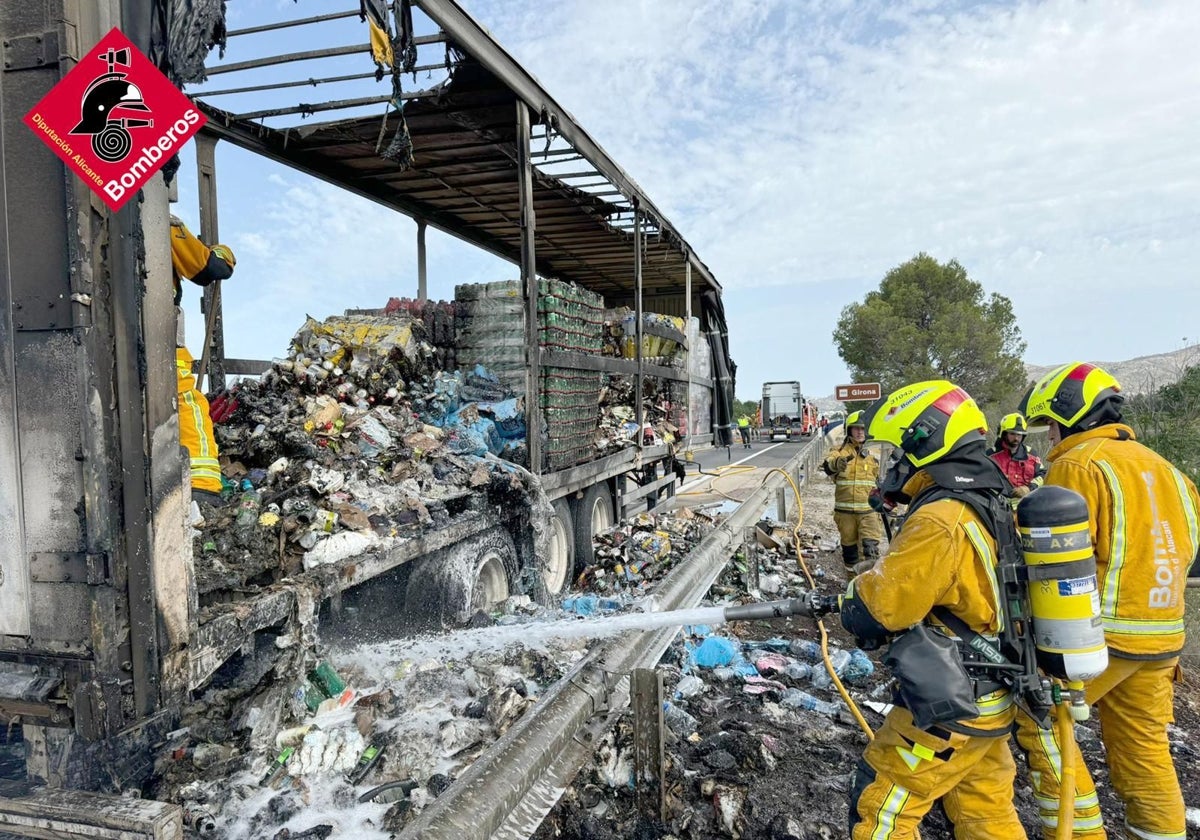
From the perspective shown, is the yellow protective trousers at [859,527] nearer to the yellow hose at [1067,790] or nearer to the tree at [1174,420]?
the yellow hose at [1067,790]

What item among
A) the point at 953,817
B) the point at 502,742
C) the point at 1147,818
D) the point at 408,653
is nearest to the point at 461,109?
the point at 408,653

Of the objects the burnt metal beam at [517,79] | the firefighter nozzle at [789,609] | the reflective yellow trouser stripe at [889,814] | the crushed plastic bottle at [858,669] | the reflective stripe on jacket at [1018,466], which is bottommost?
the crushed plastic bottle at [858,669]

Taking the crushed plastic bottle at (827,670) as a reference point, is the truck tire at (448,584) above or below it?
above

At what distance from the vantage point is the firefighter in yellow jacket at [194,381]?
132 inches

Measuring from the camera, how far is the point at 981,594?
7.20 ft

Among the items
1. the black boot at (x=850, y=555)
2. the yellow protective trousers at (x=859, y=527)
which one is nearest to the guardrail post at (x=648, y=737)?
the yellow protective trousers at (x=859, y=527)

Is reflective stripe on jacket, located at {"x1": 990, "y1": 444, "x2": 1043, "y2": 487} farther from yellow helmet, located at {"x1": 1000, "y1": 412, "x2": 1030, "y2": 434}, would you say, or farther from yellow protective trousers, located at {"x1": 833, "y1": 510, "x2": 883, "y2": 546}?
yellow protective trousers, located at {"x1": 833, "y1": 510, "x2": 883, "y2": 546}

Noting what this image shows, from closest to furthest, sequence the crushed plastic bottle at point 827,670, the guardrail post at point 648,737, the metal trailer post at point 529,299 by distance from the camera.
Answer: the guardrail post at point 648,737 < the crushed plastic bottle at point 827,670 < the metal trailer post at point 529,299

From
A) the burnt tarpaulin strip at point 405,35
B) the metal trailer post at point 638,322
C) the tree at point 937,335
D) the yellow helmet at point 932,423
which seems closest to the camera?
the yellow helmet at point 932,423

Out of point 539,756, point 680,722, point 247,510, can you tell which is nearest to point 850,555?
point 680,722

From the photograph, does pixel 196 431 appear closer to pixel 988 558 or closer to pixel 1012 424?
pixel 988 558

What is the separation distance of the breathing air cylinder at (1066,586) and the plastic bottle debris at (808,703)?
72.8 inches

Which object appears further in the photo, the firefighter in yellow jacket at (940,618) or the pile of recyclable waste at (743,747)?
the pile of recyclable waste at (743,747)

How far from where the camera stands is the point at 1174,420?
34.8 feet
